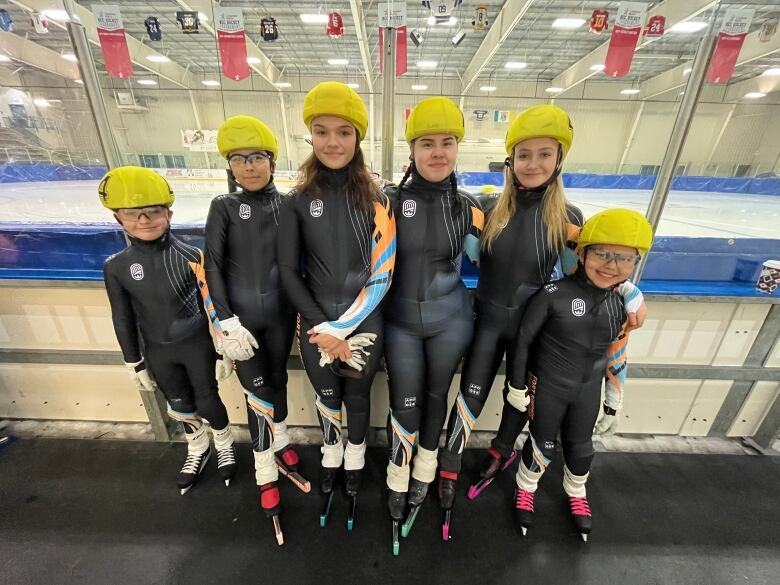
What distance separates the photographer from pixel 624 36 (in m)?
1.77

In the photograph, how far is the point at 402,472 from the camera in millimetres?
1683

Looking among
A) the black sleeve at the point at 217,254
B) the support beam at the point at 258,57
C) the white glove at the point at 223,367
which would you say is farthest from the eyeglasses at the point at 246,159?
the support beam at the point at 258,57

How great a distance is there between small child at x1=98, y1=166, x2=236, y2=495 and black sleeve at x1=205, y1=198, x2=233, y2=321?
0.15 meters

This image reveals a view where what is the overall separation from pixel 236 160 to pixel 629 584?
2.63 meters

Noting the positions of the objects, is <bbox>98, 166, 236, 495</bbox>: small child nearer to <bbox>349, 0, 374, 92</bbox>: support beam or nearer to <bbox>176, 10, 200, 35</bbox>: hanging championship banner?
<bbox>176, 10, 200, 35</bbox>: hanging championship banner

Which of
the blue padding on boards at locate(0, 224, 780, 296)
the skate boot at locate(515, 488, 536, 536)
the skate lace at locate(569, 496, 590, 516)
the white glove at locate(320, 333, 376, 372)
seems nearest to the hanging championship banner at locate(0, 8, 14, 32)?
the blue padding on boards at locate(0, 224, 780, 296)

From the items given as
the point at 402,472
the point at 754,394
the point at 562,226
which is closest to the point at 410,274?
the point at 562,226

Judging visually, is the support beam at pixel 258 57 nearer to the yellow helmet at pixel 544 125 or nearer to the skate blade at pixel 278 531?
the yellow helmet at pixel 544 125

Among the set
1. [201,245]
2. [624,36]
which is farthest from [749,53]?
[201,245]

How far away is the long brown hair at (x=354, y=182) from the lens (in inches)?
55.7

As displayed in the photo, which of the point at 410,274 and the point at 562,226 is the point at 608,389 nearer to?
the point at 562,226

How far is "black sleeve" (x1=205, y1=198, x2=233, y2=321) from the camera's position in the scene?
4.96 ft

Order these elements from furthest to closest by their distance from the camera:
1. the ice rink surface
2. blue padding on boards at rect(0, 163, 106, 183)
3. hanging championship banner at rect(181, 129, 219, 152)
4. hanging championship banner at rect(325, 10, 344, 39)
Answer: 1. hanging championship banner at rect(181, 129, 219, 152)
2. blue padding on boards at rect(0, 163, 106, 183)
3. the ice rink surface
4. hanging championship banner at rect(325, 10, 344, 39)

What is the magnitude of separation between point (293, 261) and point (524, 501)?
1739 mm
